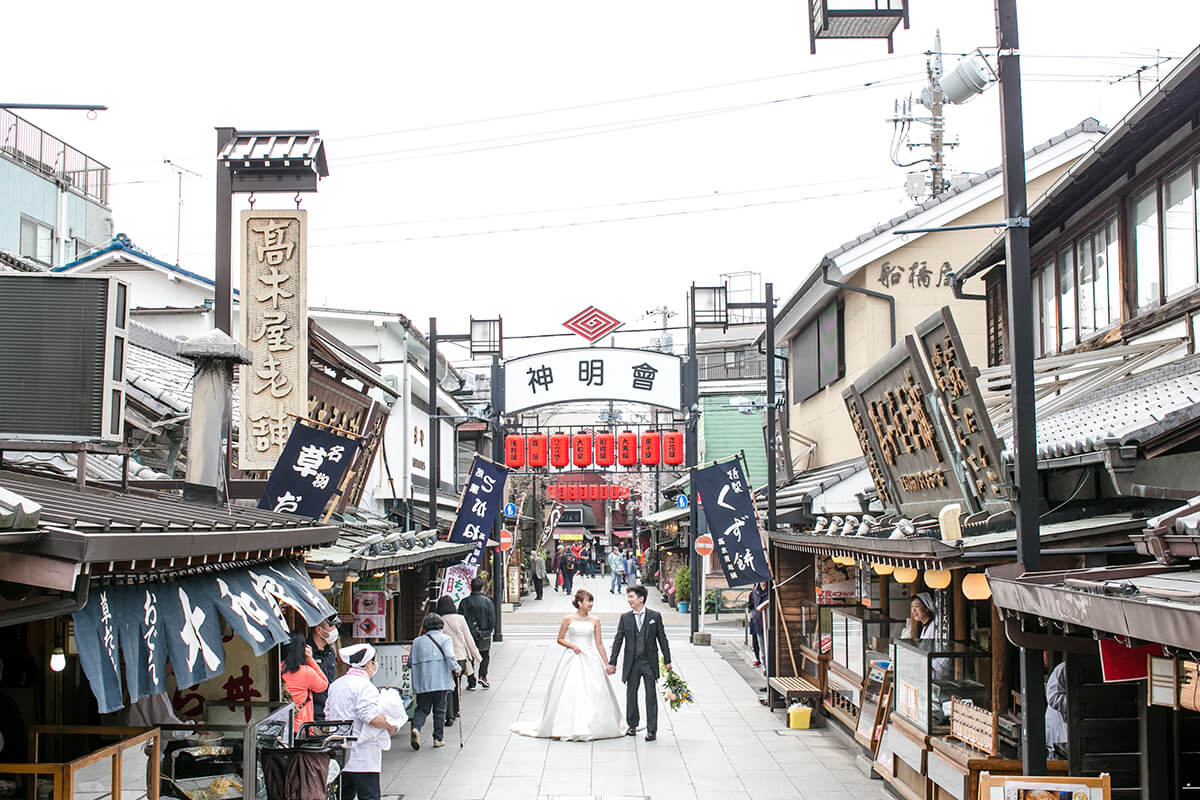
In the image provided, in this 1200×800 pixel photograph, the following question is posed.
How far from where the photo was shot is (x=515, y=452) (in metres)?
Result: 35.6

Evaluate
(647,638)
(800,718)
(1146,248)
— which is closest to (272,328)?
(647,638)

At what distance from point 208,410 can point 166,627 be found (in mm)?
4845

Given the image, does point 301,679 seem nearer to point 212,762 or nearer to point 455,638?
point 212,762

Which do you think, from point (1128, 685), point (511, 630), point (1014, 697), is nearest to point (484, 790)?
point (1014, 697)

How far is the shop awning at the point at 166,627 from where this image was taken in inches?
218

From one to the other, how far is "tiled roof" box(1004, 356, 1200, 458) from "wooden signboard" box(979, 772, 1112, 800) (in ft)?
8.15

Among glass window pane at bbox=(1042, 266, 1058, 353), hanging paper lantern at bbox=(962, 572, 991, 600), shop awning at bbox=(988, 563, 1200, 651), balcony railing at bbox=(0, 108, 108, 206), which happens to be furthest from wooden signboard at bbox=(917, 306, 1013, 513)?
balcony railing at bbox=(0, 108, 108, 206)

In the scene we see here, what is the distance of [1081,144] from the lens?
20.6 meters

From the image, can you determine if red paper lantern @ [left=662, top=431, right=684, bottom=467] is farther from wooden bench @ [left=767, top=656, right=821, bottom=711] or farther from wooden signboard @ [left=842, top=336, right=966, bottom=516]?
wooden signboard @ [left=842, top=336, right=966, bottom=516]

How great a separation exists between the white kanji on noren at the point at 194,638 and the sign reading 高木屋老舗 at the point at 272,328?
23.7ft

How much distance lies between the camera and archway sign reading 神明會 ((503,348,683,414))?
→ 31438 mm

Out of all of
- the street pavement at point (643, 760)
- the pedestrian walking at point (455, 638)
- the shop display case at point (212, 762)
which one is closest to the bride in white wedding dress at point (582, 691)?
the street pavement at point (643, 760)

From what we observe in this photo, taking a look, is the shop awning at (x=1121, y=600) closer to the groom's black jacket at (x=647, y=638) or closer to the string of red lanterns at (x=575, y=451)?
the groom's black jacket at (x=647, y=638)

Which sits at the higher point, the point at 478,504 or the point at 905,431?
the point at 905,431
